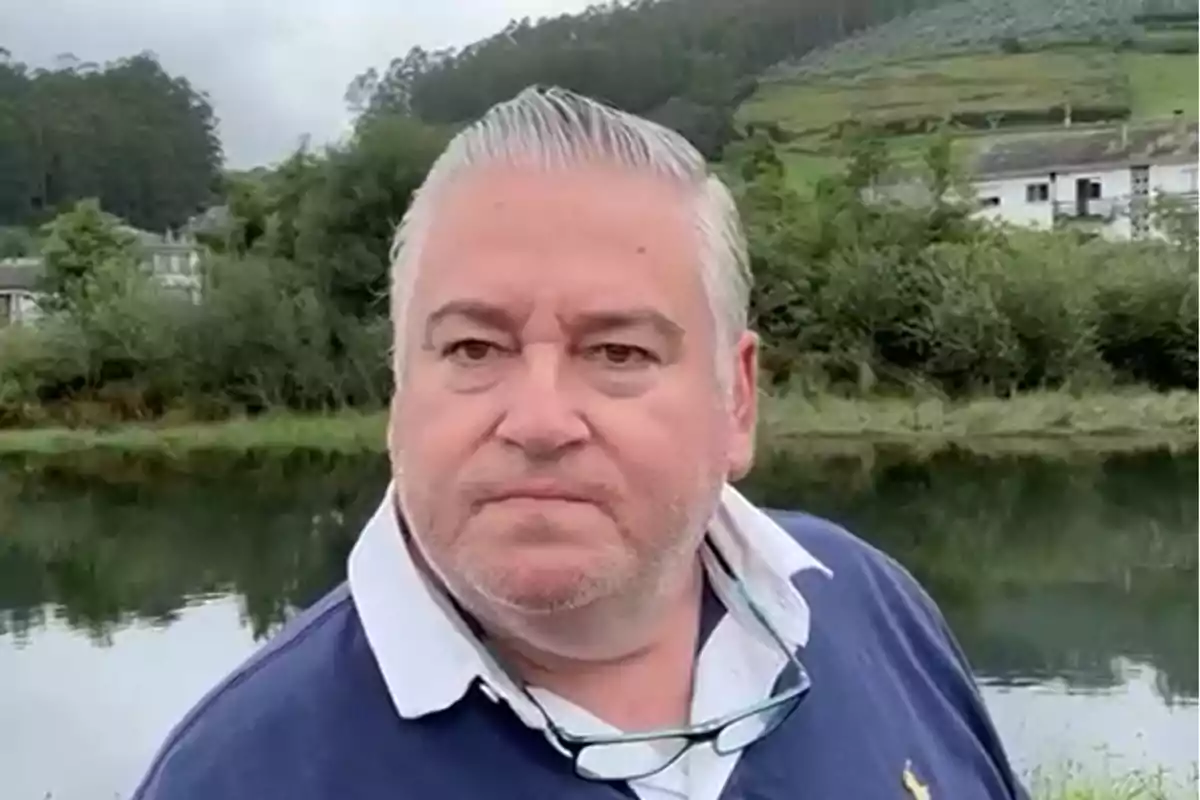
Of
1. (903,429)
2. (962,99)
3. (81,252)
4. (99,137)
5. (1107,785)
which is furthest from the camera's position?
(962,99)

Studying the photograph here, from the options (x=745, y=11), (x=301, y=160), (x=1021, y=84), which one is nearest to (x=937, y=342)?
(x=1021, y=84)

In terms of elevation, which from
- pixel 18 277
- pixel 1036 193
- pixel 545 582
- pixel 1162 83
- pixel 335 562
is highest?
pixel 1162 83

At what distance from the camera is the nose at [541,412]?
1.61ft

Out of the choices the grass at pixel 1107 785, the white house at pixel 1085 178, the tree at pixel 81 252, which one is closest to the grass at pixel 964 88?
the white house at pixel 1085 178

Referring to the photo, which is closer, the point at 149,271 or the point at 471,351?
the point at 471,351

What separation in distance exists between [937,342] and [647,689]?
295 centimetres

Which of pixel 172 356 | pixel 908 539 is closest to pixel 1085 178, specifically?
pixel 908 539

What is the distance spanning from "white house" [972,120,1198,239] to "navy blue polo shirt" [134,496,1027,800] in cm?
295

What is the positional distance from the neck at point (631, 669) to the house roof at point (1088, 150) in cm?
279

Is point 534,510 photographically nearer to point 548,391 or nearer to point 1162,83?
point 548,391

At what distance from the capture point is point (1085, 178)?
397cm

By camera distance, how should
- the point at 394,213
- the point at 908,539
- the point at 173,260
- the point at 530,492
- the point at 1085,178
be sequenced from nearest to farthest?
1. the point at 530,492
2. the point at 394,213
3. the point at 173,260
4. the point at 908,539
5. the point at 1085,178

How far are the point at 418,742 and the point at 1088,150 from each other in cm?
364

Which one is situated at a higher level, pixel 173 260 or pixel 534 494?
pixel 173 260
